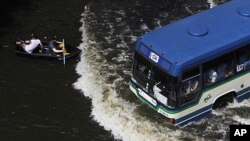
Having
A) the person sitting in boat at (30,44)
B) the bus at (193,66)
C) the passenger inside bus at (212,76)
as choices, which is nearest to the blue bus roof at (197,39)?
the bus at (193,66)

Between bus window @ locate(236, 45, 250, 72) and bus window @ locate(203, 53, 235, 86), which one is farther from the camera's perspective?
bus window @ locate(236, 45, 250, 72)

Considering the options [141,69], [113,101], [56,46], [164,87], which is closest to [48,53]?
[56,46]

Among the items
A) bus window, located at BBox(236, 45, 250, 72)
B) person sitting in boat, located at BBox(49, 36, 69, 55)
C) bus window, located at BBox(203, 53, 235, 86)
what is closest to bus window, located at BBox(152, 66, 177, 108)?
bus window, located at BBox(203, 53, 235, 86)

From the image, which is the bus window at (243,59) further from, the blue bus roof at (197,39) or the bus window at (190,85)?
the bus window at (190,85)

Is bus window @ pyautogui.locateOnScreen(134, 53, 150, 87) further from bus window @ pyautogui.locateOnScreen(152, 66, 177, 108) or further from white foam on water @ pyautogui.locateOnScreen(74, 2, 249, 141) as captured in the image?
white foam on water @ pyautogui.locateOnScreen(74, 2, 249, 141)

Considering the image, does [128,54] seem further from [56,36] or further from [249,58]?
[249,58]

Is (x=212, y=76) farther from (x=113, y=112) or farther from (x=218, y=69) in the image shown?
(x=113, y=112)

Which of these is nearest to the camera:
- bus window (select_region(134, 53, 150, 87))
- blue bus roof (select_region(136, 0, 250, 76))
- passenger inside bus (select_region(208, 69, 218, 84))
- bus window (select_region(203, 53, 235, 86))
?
blue bus roof (select_region(136, 0, 250, 76))
